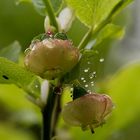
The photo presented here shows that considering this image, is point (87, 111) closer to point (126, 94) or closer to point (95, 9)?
point (95, 9)

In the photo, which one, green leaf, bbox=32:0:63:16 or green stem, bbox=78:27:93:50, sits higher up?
green leaf, bbox=32:0:63:16

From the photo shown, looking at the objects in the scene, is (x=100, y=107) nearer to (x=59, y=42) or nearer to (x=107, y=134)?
(x=59, y=42)

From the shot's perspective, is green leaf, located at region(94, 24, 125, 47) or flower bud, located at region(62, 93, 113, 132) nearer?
flower bud, located at region(62, 93, 113, 132)

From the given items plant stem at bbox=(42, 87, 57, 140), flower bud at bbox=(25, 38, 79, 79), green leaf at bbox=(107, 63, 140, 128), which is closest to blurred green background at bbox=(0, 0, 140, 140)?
green leaf at bbox=(107, 63, 140, 128)

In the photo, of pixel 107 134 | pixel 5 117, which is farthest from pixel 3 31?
pixel 107 134

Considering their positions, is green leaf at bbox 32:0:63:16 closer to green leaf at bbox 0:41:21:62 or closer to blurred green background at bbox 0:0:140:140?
green leaf at bbox 0:41:21:62

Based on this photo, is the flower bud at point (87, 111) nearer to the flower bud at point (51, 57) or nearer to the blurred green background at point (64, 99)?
the flower bud at point (51, 57)

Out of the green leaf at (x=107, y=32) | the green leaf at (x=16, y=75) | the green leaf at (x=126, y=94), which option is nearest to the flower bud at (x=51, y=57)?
the green leaf at (x=16, y=75)
